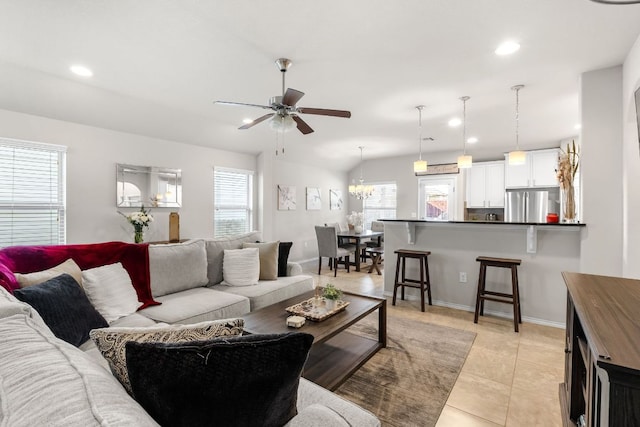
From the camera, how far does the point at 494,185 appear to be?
627 cm

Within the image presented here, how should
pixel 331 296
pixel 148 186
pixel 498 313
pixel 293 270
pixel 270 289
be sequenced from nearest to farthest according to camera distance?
pixel 331 296
pixel 270 289
pixel 498 313
pixel 293 270
pixel 148 186

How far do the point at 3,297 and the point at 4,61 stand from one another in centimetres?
289

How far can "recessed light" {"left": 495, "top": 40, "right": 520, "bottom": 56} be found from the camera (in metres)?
2.46

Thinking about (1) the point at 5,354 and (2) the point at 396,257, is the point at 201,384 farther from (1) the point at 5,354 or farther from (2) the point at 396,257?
(2) the point at 396,257

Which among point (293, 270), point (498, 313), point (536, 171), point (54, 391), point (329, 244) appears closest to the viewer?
point (54, 391)

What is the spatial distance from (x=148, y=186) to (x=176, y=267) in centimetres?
216

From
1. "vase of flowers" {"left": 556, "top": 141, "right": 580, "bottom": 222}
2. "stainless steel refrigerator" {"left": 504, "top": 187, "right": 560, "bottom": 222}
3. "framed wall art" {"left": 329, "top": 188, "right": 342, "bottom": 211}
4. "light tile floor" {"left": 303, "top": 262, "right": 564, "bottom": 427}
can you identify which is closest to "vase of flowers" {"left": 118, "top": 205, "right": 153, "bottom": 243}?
"light tile floor" {"left": 303, "top": 262, "right": 564, "bottom": 427}

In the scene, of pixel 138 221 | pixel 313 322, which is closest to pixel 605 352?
pixel 313 322

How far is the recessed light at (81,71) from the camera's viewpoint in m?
2.89

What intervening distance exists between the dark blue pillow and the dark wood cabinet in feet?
2.78

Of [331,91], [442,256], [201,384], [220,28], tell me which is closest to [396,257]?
[442,256]

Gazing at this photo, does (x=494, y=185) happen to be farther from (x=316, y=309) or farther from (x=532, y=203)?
(x=316, y=309)

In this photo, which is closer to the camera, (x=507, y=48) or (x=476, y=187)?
(x=507, y=48)

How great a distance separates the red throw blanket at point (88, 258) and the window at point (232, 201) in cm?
278
